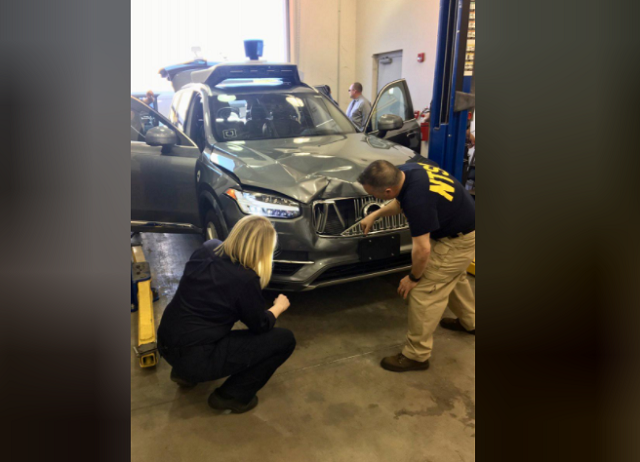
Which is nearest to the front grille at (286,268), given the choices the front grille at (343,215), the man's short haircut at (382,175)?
the front grille at (343,215)

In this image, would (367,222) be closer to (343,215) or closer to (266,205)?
(343,215)

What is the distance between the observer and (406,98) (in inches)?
158

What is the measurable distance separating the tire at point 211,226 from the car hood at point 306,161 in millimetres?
339

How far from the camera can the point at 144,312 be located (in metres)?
2.65

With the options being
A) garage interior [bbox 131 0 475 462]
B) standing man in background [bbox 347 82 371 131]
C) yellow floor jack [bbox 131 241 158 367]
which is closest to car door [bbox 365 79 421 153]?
garage interior [bbox 131 0 475 462]

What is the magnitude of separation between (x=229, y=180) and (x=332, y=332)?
1.12 m

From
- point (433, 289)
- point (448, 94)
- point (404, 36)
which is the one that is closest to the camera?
point (433, 289)

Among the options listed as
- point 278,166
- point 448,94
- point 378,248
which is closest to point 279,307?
point 378,248

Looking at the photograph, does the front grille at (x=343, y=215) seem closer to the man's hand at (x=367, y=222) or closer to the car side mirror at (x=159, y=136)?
the man's hand at (x=367, y=222)

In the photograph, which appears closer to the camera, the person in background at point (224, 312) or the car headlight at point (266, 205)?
the person in background at point (224, 312)

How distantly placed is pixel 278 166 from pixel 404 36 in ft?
16.9

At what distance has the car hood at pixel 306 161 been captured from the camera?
103 inches
